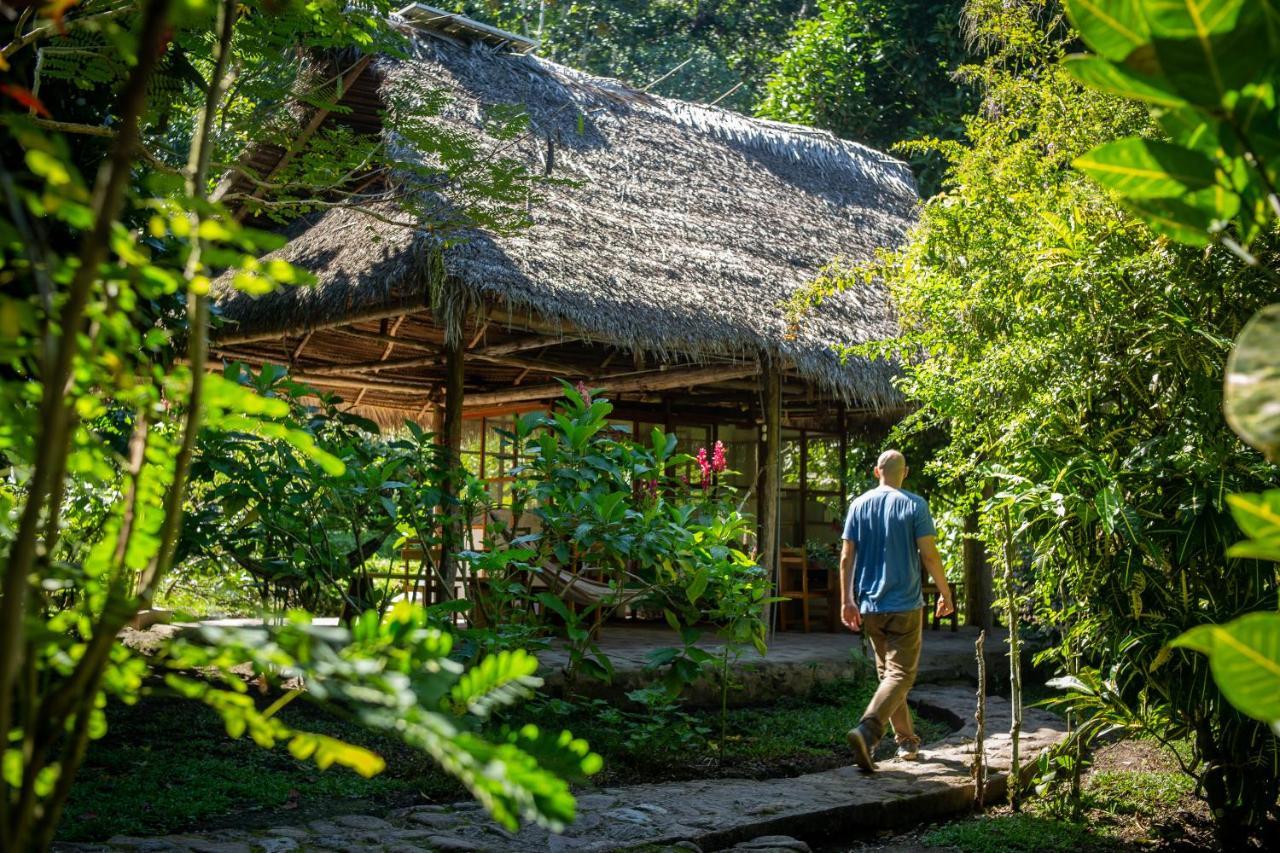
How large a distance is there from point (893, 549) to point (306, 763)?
8.49ft

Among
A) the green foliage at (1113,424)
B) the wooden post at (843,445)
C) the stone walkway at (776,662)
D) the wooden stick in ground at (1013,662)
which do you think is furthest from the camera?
the wooden post at (843,445)

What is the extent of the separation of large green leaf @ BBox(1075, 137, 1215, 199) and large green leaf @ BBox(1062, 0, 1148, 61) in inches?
3.2

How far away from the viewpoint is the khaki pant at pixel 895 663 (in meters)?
4.72

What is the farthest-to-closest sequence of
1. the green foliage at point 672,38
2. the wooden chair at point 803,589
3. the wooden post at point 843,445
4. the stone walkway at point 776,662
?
1. the green foliage at point 672,38
2. the wooden post at point 843,445
3. the wooden chair at point 803,589
4. the stone walkway at point 776,662

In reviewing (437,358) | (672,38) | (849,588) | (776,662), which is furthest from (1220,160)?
(672,38)

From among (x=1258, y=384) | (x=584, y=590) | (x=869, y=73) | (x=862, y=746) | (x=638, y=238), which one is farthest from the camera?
(x=869, y=73)

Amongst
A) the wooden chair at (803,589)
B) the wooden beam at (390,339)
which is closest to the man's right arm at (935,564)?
the wooden beam at (390,339)

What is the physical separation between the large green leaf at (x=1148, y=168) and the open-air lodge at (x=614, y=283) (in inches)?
194

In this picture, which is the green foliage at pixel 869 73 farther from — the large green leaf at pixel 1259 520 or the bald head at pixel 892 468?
the large green leaf at pixel 1259 520

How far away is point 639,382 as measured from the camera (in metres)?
8.89

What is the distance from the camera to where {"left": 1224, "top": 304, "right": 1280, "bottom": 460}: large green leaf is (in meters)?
0.73

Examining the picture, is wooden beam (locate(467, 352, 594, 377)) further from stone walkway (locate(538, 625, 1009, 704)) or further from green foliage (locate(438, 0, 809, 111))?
green foliage (locate(438, 0, 809, 111))

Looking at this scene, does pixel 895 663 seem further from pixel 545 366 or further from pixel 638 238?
pixel 545 366

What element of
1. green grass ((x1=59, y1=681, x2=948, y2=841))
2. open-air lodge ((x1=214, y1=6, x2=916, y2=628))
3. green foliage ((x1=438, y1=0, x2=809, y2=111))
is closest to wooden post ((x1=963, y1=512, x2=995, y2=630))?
open-air lodge ((x1=214, y1=6, x2=916, y2=628))
